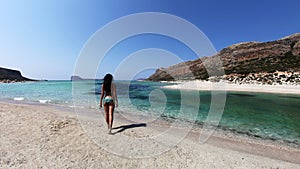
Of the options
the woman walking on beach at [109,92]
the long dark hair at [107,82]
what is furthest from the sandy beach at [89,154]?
the long dark hair at [107,82]

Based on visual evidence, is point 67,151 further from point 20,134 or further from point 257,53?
point 257,53

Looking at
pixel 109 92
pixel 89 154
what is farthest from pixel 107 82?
pixel 89 154

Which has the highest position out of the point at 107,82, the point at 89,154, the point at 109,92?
the point at 107,82

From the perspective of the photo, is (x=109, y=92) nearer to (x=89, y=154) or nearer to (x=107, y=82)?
(x=107, y=82)

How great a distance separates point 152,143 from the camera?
213 inches

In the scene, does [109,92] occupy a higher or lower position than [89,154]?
higher

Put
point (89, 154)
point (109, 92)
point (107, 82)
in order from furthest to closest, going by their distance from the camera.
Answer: point (109, 92), point (107, 82), point (89, 154)

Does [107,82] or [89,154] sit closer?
[89,154]

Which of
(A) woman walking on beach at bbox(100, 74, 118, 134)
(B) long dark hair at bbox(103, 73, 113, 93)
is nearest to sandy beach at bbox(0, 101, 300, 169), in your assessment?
(A) woman walking on beach at bbox(100, 74, 118, 134)

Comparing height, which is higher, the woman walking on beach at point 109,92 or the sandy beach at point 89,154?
the woman walking on beach at point 109,92

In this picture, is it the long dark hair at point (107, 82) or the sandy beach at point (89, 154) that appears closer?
the sandy beach at point (89, 154)

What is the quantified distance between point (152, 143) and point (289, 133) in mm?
8410

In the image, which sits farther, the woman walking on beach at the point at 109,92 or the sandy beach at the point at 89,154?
the woman walking on beach at the point at 109,92

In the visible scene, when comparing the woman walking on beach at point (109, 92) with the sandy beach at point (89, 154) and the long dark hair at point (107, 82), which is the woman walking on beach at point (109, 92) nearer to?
the long dark hair at point (107, 82)
